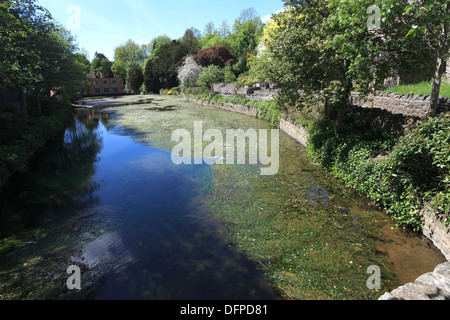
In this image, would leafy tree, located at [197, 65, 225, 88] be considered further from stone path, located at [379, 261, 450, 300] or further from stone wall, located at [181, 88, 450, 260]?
stone path, located at [379, 261, 450, 300]

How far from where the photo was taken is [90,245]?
5.95 meters

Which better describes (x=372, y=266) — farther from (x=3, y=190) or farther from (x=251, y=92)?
(x=251, y=92)

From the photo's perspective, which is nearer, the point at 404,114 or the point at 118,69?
the point at 404,114

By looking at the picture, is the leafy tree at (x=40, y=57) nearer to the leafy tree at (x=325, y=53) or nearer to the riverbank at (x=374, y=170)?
the leafy tree at (x=325, y=53)

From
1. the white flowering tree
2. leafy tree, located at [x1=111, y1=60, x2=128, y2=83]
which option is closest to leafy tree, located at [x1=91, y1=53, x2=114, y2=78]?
leafy tree, located at [x1=111, y1=60, x2=128, y2=83]

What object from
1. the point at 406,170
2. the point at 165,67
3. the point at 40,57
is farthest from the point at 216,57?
the point at 406,170

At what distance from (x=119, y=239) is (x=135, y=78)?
71.5 metres

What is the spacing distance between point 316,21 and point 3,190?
43.6 feet

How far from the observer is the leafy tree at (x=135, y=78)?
69.2 m

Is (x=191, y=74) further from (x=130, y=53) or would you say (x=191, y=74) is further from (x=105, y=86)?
(x=130, y=53)

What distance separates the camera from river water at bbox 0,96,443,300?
4.72 m

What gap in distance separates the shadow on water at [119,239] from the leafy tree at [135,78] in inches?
2554

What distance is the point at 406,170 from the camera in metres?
6.14

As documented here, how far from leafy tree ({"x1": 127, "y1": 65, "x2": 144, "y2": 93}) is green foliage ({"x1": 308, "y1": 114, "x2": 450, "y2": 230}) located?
71.0 meters
